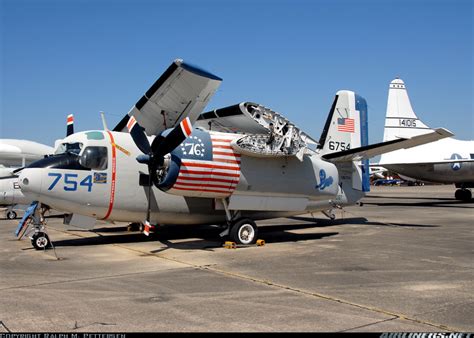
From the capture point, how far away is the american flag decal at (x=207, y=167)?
43.3 feet

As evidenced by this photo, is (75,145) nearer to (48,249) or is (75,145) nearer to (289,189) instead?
(48,249)

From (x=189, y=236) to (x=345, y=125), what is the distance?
867 centimetres

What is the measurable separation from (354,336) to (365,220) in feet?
57.6

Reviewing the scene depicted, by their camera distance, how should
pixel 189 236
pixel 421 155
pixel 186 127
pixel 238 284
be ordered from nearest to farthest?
pixel 238 284, pixel 186 127, pixel 189 236, pixel 421 155

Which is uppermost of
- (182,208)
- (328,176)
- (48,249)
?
(328,176)

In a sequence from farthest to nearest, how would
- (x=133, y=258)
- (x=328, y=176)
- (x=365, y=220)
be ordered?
(x=365, y=220), (x=328, y=176), (x=133, y=258)

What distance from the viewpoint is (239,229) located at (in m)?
14.4

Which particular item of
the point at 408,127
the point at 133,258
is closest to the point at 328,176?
the point at 133,258

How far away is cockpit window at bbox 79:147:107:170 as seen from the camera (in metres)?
13.4

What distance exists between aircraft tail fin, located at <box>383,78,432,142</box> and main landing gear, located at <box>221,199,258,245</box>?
25803 mm

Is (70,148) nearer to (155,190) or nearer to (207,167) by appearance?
(155,190)

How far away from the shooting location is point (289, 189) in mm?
15414

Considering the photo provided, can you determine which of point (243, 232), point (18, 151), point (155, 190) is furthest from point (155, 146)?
point (18, 151)

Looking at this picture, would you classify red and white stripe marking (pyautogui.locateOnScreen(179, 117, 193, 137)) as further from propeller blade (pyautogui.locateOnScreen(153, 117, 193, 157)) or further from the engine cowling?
the engine cowling
